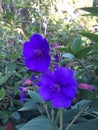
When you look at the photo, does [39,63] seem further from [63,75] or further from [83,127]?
[83,127]

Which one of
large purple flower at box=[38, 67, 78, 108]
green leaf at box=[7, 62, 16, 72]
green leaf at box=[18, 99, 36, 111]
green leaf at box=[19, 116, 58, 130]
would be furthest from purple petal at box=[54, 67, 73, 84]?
green leaf at box=[7, 62, 16, 72]

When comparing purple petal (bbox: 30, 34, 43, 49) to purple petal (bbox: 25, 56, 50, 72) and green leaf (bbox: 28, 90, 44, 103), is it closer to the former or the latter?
purple petal (bbox: 25, 56, 50, 72)

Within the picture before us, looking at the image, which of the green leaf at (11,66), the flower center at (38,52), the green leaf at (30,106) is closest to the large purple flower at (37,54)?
the flower center at (38,52)

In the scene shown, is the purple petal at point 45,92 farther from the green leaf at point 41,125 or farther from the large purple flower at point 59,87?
the green leaf at point 41,125

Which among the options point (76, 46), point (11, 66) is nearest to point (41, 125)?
point (76, 46)

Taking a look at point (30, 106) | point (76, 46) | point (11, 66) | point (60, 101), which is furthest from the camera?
point (11, 66)
